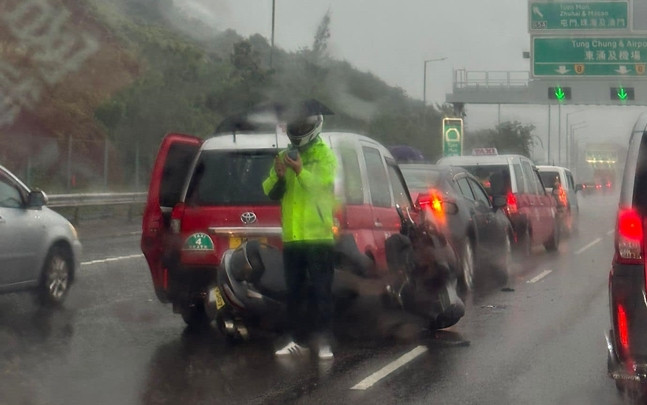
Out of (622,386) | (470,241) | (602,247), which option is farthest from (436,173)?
(602,247)

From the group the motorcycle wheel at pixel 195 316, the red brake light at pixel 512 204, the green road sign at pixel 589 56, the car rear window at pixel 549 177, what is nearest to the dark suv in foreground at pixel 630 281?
the motorcycle wheel at pixel 195 316

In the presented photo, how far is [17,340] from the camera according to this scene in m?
9.51

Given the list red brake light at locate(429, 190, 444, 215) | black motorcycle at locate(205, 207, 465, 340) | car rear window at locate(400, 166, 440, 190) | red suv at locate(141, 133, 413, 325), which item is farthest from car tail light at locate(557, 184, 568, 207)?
red suv at locate(141, 133, 413, 325)

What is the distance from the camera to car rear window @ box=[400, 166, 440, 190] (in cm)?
1391

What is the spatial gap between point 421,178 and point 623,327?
763 centimetres

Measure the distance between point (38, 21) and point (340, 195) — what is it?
76.0 feet

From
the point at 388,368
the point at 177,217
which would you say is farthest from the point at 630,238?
the point at 177,217

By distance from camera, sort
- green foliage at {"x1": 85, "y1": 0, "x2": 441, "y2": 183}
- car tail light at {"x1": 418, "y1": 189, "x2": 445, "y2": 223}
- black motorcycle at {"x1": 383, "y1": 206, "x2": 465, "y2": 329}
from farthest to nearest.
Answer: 1. green foliage at {"x1": 85, "y1": 0, "x2": 441, "y2": 183}
2. car tail light at {"x1": 418, "y1": 189, "x2": 445, "y2": 223}
3. black motorcycle at {"x1": 383, "y1": 206, "x2": 465, "y2": 329}

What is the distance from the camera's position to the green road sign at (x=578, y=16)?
3312 cm

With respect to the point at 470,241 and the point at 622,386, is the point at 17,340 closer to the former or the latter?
the point at 622,386

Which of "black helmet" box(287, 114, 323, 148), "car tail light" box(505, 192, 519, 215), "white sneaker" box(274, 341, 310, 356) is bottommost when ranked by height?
"white sneaker" box(274, 341, 310, 356)

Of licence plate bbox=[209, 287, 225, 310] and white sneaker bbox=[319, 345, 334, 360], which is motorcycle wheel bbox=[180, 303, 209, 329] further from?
white sneaker bbox=[319, 345, 334, 360]

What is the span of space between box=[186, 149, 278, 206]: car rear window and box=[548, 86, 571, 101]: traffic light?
86.2 ft

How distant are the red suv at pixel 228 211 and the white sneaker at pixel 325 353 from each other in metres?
0.85
